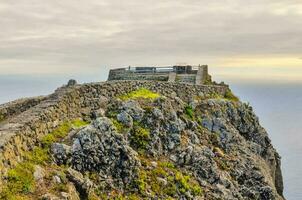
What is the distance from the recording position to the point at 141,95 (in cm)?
3209

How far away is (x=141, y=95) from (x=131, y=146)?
23.5 feet

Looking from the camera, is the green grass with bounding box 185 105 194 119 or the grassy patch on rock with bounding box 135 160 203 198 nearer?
the grassy patch on rock with bounding box 135 160 203 198

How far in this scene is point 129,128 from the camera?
85.5 feet

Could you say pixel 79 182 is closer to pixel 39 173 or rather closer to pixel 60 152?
pixel 39 173

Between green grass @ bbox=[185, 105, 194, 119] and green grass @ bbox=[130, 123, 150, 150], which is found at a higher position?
green grass @ bbox=[185, 105, 194, 119]

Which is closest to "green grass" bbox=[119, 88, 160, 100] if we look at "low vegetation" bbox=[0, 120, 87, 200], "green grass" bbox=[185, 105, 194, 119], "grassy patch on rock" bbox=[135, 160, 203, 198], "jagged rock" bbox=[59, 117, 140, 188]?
"green grass" bbox=[185, 105, 194, 119]

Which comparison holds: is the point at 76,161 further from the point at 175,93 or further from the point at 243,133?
the point at 243,133

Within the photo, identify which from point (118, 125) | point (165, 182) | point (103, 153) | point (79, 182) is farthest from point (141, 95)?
point (79, 182)

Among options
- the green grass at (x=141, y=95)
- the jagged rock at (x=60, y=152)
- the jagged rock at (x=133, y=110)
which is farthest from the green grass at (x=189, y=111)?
the jagged rock at (x=60, y=152)

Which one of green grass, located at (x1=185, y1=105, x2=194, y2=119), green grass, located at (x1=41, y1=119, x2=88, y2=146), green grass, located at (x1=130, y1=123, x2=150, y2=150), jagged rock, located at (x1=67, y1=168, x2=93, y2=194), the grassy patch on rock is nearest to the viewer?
jagged rock, located at (x1=67, y1=168, x2=93, y2=194)

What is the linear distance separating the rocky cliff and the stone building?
8518mm

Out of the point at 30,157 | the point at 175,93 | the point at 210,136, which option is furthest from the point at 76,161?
the point at 175,93

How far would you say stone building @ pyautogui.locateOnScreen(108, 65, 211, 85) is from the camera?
49156 mm

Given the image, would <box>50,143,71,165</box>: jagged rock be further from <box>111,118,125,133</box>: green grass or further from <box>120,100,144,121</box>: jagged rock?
<box>120,100,144,121</box>: jagged rock
